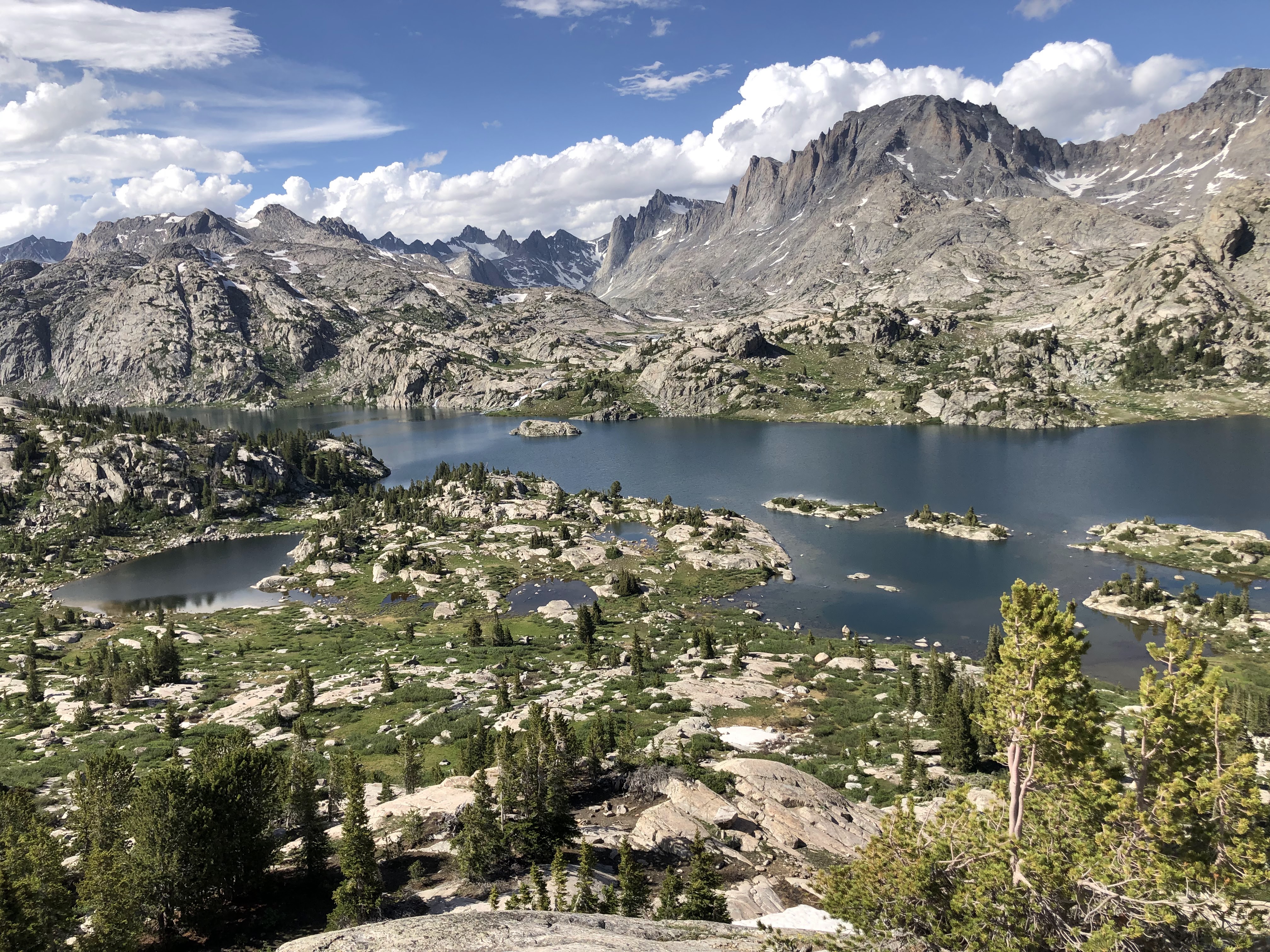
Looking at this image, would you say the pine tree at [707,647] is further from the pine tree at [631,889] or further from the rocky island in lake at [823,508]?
the rocky island in lake at [823,508]

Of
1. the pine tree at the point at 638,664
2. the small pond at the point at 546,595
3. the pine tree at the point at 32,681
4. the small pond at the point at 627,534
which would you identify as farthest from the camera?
the small pond at the point at 627,534

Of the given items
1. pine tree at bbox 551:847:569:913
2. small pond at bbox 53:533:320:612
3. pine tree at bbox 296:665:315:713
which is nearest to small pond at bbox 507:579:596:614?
pine tree at bbox 296:665:315:713

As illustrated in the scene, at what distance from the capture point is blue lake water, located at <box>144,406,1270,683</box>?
7862 cm

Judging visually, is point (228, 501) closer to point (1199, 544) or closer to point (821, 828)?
point (821, 828)

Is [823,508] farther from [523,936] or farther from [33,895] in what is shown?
[33,895]

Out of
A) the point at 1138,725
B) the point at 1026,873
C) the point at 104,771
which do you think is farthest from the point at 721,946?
the point at 104,771

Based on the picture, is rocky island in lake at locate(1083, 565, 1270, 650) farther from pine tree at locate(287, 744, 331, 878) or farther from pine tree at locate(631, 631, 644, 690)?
pine tree at locate(287, 744, 331, 878)

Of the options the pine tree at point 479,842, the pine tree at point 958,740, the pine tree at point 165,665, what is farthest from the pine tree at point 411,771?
the pine tree at point 165,665

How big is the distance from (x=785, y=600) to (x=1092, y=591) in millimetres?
36004

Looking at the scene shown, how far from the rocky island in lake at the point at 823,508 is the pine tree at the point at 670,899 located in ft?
330

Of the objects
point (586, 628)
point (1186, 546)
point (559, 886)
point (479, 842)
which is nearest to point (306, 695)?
point (586, 628)

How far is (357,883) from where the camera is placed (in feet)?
66.8

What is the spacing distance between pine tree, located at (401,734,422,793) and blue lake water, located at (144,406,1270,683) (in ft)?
167

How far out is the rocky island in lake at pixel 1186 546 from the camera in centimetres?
8369
